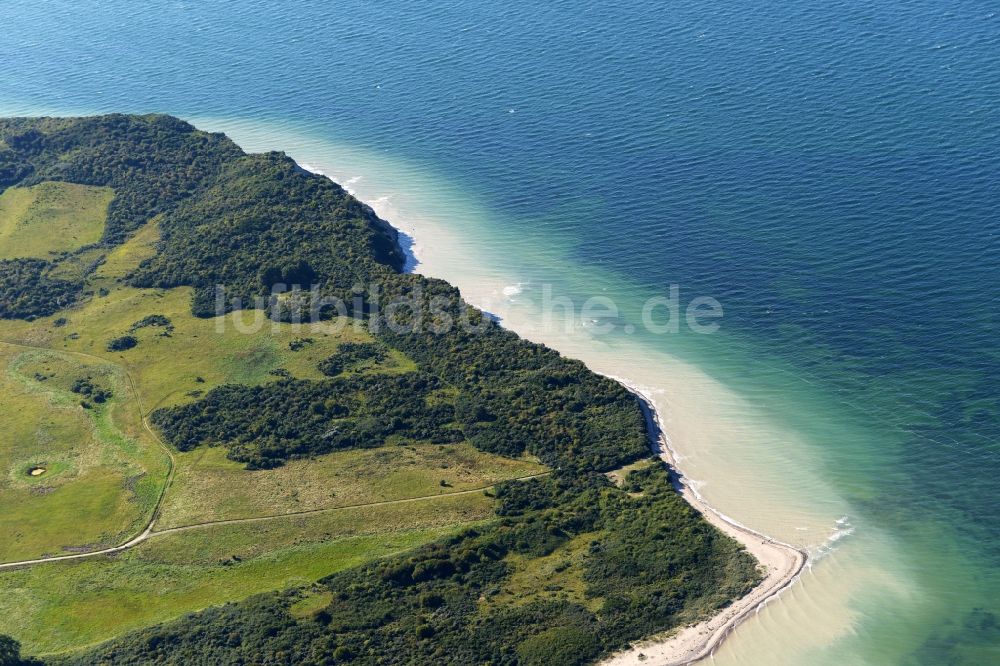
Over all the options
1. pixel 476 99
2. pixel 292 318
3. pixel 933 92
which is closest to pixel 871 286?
pixel 933 92

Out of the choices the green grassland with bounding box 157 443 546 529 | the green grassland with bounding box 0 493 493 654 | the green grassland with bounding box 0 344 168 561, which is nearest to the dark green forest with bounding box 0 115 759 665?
the green grassland with bounding box 157 443 546 529

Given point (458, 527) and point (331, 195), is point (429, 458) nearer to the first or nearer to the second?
point (458, 527)

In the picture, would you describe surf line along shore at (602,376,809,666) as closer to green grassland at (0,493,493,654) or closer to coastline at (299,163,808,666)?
coastline at (299,163,808,666)

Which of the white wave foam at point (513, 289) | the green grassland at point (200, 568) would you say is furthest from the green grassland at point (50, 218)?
the green grassland at point (200, 568)

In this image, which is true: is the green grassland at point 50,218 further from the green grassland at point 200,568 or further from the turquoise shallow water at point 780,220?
the green grassland at point 200,568

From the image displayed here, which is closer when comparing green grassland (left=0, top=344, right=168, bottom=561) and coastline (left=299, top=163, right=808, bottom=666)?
coastline (left=299, top=163, right=808, bottom=666)

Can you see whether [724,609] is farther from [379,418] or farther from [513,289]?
[513,289]

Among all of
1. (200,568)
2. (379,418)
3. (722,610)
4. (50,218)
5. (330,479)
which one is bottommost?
(200,568)

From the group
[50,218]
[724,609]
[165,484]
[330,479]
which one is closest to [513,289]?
[330,479]
